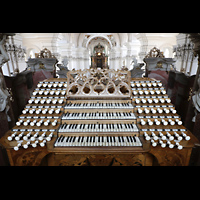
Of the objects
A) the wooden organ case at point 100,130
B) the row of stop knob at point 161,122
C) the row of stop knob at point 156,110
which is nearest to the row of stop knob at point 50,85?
the wooden organ case at point 100,130

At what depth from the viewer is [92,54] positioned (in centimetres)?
2830

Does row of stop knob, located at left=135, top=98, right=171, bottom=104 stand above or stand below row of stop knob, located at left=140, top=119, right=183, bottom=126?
above

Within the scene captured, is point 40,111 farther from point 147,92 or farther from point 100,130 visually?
point 147,92

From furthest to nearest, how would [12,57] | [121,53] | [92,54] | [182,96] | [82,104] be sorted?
[92,54]
[121,53]
[12,57]
[182,96]
[82,104]

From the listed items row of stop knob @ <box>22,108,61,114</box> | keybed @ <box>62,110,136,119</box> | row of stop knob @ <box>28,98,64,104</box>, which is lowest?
keybed @ <box>62,110,136,119</box>

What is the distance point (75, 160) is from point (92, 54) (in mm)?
28398

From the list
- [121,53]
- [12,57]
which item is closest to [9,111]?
[12,57]

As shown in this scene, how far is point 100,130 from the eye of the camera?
7.22 feet

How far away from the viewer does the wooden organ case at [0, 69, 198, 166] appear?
78.5 inches

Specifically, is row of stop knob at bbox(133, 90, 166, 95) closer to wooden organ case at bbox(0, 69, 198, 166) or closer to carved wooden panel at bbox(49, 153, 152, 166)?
wooden organ case at bbox(0, 69, 198, 166)

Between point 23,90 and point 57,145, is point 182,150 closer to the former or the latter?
point 57,145

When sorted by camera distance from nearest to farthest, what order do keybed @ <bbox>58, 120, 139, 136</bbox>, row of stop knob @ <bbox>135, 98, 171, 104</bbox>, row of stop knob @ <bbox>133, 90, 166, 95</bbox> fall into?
keybed @ <bbox>58, 120, 139, 136</bbox> → row of stop knob @ <bbox>135, 98, 171, 104</bbox> → row of stop knob @ <bbox>133, 90, 166, 95</bbox>

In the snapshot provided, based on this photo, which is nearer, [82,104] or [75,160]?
[75,160]

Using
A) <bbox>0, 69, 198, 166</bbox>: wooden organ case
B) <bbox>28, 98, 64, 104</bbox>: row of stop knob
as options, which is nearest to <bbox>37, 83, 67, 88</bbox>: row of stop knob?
<bbox>0, 69, 198, 166</bbox>: wooden organ case
